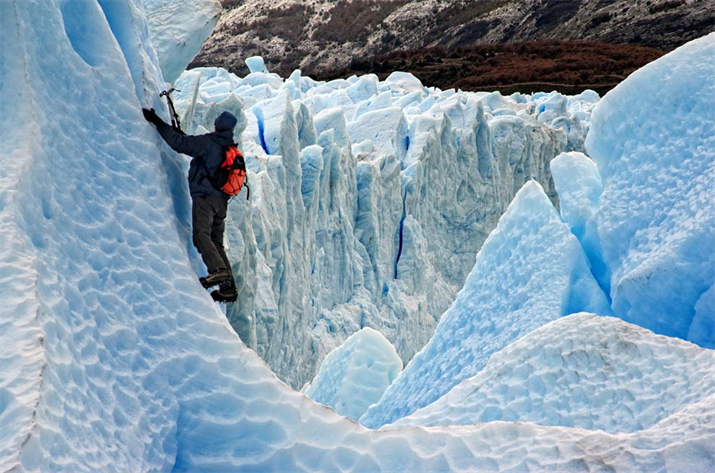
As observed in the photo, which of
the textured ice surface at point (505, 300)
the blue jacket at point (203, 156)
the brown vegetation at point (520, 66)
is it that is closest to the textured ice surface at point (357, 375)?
the textured ice surface at point (505, 300)

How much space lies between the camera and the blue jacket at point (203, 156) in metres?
3.66

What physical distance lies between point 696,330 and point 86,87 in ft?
12.3

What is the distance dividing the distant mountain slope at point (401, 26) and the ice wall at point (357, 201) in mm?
21373

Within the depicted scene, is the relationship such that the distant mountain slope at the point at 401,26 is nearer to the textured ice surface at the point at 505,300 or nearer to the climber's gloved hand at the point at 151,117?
the textured ice surface at the point at 505,300

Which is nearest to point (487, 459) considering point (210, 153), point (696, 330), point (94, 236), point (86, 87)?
point (94, 236)

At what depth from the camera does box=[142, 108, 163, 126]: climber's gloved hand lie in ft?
11.7

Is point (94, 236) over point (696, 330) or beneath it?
over

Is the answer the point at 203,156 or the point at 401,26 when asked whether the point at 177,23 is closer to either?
the point at 203,156

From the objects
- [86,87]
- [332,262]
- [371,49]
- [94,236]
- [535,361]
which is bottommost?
[371,49]

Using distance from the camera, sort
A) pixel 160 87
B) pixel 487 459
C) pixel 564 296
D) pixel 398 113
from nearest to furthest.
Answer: pixel 487 459 → pixel 160 87 → pixel 564 296 → pixel 398 113

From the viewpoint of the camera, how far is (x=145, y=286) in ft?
10.2

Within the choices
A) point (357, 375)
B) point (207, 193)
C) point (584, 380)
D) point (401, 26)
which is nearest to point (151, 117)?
point (207, 193)

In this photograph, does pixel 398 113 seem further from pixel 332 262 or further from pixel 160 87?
pixel 160 87

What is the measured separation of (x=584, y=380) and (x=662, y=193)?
6.63ft
